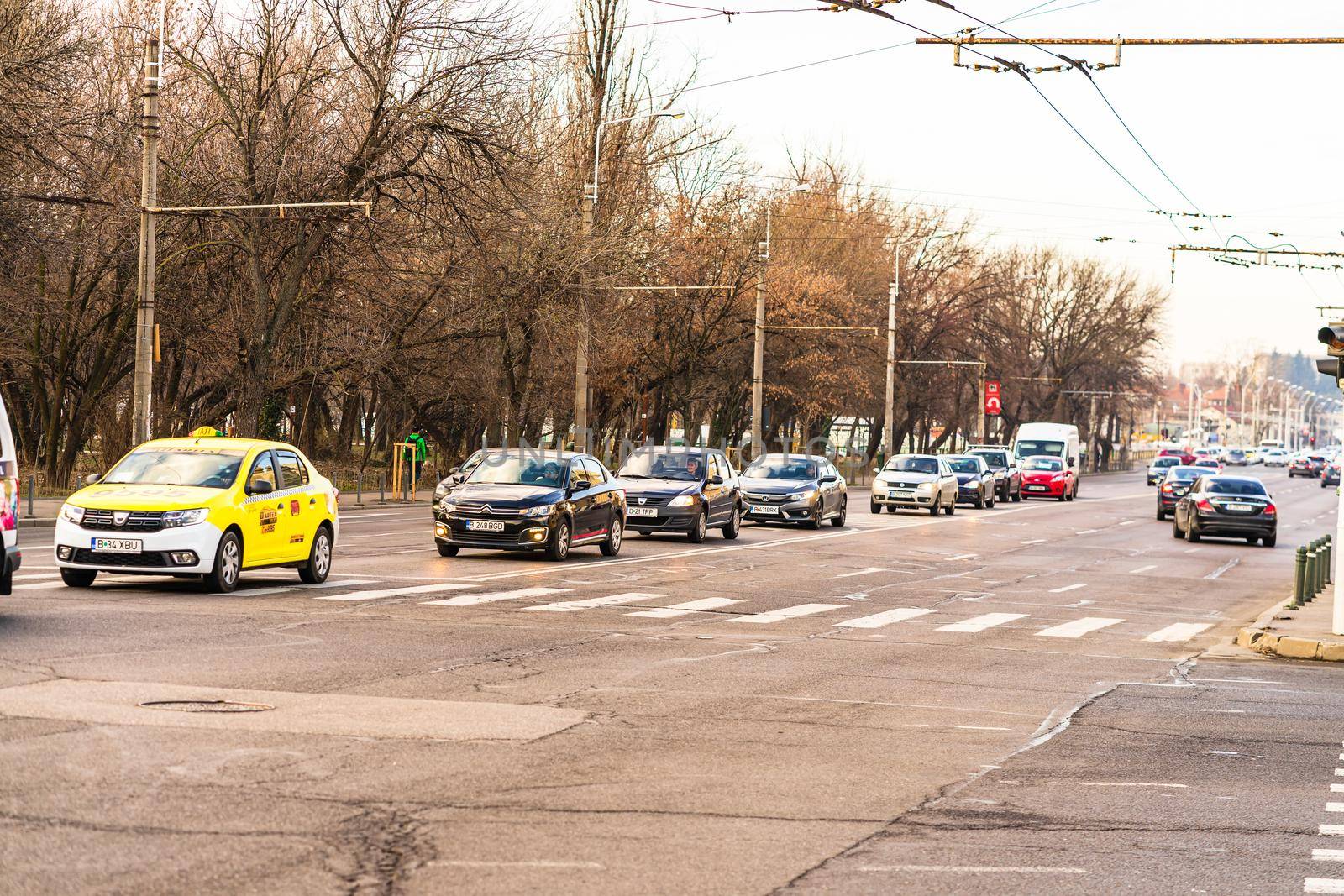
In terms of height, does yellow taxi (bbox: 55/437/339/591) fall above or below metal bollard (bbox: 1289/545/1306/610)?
above

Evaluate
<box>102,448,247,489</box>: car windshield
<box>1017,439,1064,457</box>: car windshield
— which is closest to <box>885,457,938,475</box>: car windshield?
<box>102,448,247,489</box>: car windshield

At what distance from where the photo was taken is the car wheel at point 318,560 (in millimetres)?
19469

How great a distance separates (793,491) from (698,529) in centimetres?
690

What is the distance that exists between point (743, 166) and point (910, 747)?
53653 millimetres

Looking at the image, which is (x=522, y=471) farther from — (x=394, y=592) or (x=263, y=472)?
(x=263, y=472)

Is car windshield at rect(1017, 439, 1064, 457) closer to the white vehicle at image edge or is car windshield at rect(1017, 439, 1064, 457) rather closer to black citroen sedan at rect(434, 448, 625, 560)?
the white vehicle at image edge

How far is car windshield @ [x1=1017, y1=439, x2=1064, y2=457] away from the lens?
81.4 meters

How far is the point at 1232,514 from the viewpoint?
38.9 m

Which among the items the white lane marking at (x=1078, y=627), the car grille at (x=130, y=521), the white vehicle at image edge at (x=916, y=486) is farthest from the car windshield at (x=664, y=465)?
the car grille at (x=130, y=521)

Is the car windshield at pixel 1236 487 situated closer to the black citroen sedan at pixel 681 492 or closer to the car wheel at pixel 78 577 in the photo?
the black citroen sedan at pixel 681 492

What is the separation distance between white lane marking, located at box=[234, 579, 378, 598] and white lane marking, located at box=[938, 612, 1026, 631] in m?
6.58

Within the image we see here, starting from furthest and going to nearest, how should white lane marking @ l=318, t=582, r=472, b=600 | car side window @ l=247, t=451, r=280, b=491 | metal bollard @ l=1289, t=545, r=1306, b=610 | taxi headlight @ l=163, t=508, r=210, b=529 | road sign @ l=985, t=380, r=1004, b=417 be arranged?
1. road sign @ l=985, t=380, r=1004, b=417
2. metal bollard @ l=1289, t=545, r=1306, b=610
3. car side window @ l=247, t=451, r=280, b=491
4. white lane marking @ l=318, t=582, r=472, b=600
5. taxi headlight @ l=163, t=508, r=210, b=529

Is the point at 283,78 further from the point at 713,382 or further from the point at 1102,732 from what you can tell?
the point at 1102,732

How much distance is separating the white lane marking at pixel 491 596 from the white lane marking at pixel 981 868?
1112 centimetres
